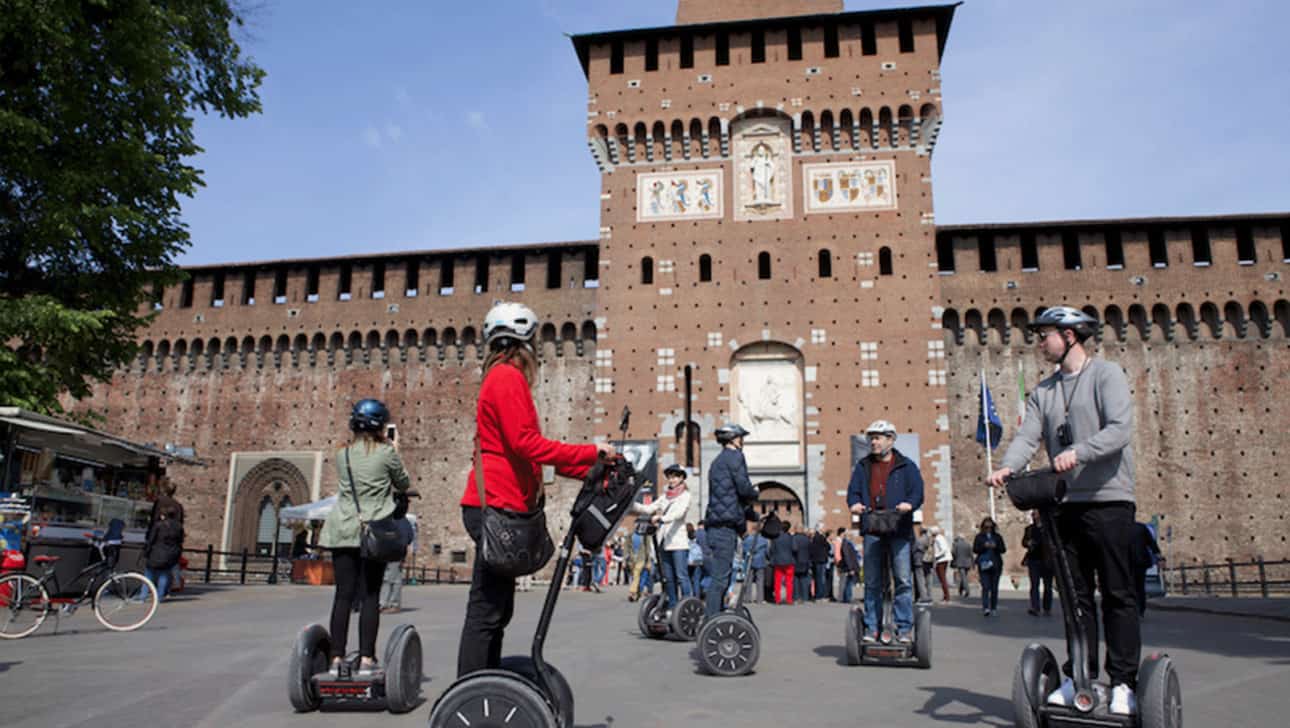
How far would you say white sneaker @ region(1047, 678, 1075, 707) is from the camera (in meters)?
3.84

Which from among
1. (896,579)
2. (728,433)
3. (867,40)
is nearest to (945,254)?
(867,40)

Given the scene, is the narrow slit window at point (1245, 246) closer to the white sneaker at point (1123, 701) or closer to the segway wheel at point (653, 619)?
the segway wheel at point (653, 619)

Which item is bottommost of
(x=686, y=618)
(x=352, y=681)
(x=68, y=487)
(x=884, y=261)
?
(x=352, y=681)

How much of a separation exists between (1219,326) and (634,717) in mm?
26688

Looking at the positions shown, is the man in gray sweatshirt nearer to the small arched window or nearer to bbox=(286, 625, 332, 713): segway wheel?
bbox=(286, 625, 332, 713): segway wheel

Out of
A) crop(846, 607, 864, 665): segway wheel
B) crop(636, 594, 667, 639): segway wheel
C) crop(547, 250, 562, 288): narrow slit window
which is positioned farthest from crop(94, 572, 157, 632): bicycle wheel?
crop(547, 250, 562, 288): narrow slit window

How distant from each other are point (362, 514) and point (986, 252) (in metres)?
25.7

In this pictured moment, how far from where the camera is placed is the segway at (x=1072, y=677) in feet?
11.9

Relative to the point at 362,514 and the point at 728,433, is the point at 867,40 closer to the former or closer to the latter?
the point at 728,433

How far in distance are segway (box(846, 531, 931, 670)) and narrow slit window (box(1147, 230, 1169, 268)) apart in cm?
2387

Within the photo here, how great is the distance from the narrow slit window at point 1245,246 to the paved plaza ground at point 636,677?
62.9ft

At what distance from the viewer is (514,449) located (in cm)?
357

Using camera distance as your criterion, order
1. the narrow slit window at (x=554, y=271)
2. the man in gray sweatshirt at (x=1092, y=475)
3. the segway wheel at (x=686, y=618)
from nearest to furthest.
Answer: the man in gray sweatshirt at (x=1092, y=475)
the segway wheel at (x=686, y=618)
the narrow slit window at (x=554, y=271)

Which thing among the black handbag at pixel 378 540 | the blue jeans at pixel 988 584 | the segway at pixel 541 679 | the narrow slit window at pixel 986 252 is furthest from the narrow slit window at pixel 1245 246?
the segway at pixel 541 679
